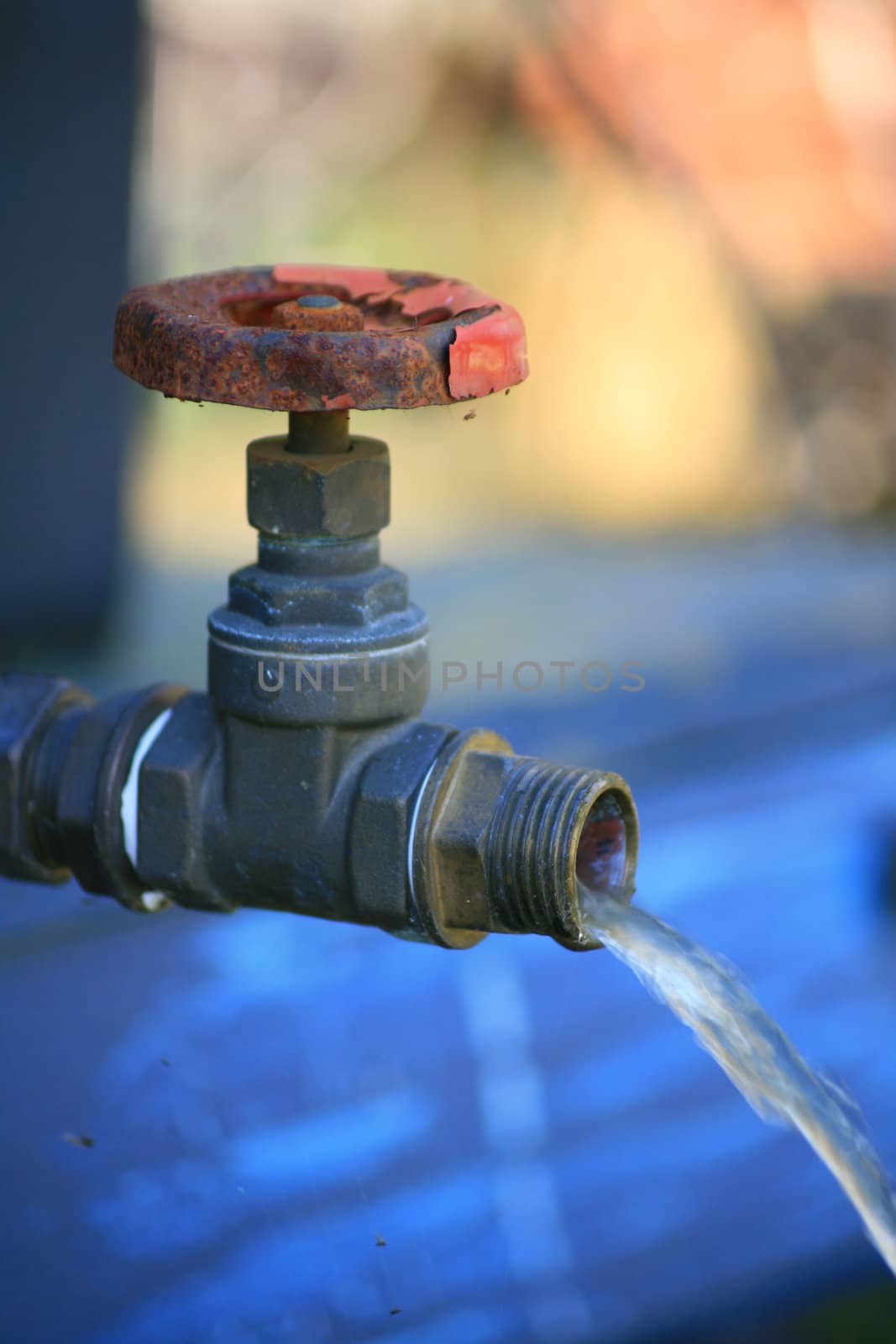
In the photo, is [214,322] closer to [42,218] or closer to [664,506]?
[42,218]

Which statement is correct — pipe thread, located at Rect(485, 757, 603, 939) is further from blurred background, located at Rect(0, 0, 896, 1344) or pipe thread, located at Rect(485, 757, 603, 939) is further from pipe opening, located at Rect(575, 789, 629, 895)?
blurred background, located at Rect(0, 0, 896, 1344)

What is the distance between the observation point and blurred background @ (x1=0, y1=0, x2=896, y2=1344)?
1.29 m

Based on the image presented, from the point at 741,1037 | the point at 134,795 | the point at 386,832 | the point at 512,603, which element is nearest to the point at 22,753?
the point at 134,795

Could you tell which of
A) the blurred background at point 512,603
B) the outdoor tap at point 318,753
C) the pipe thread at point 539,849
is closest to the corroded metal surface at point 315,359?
the outdoor tap at point 318,753

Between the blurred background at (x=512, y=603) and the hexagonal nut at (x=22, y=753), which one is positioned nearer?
the hexagonal nut at (x=22, y=753)

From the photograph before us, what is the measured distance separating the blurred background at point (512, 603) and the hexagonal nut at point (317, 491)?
0.49m

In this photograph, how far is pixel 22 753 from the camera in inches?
32.1

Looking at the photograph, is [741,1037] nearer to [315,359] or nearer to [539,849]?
[539,849]

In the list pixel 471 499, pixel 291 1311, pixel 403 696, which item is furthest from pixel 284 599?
pixel 471 499

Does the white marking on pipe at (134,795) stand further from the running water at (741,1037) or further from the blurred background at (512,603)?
the blurred background at (512,603)

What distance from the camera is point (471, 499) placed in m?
3.08

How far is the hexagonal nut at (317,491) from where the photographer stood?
736 millimetres

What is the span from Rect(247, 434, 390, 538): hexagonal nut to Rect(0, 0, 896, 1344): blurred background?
49 centimetres

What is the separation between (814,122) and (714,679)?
5.58ft
